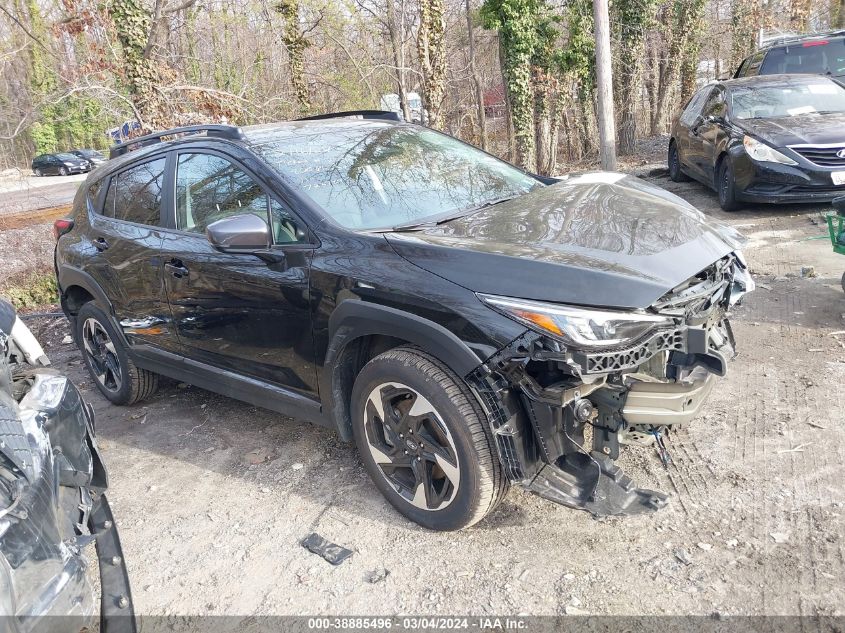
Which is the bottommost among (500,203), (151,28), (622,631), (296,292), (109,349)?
(622,631)

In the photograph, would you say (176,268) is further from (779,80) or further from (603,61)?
(779,80)

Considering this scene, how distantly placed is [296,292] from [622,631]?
6.71 ft

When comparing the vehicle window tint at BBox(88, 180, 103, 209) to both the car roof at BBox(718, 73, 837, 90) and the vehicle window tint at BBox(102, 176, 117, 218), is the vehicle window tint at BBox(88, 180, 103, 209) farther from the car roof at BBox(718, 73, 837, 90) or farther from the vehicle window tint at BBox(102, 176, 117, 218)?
the car roof at BBox(718, 73, 837, 90)

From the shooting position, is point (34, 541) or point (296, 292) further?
point (296, 292)

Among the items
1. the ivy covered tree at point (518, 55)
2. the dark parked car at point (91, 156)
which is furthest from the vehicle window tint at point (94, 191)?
the dark parked car at point (91, 156)

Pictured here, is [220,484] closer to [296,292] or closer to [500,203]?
[296,292]

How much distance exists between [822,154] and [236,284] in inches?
272

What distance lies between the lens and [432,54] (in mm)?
11844

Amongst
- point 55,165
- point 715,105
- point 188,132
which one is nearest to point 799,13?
point 715,105

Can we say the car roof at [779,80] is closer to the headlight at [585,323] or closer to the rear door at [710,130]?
the rear door at [710,130]

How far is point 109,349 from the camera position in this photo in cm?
498

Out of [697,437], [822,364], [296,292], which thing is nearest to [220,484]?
[296,292]

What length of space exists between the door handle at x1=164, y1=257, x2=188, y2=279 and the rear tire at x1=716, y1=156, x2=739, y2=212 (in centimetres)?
683

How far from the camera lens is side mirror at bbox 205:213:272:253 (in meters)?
3.24
